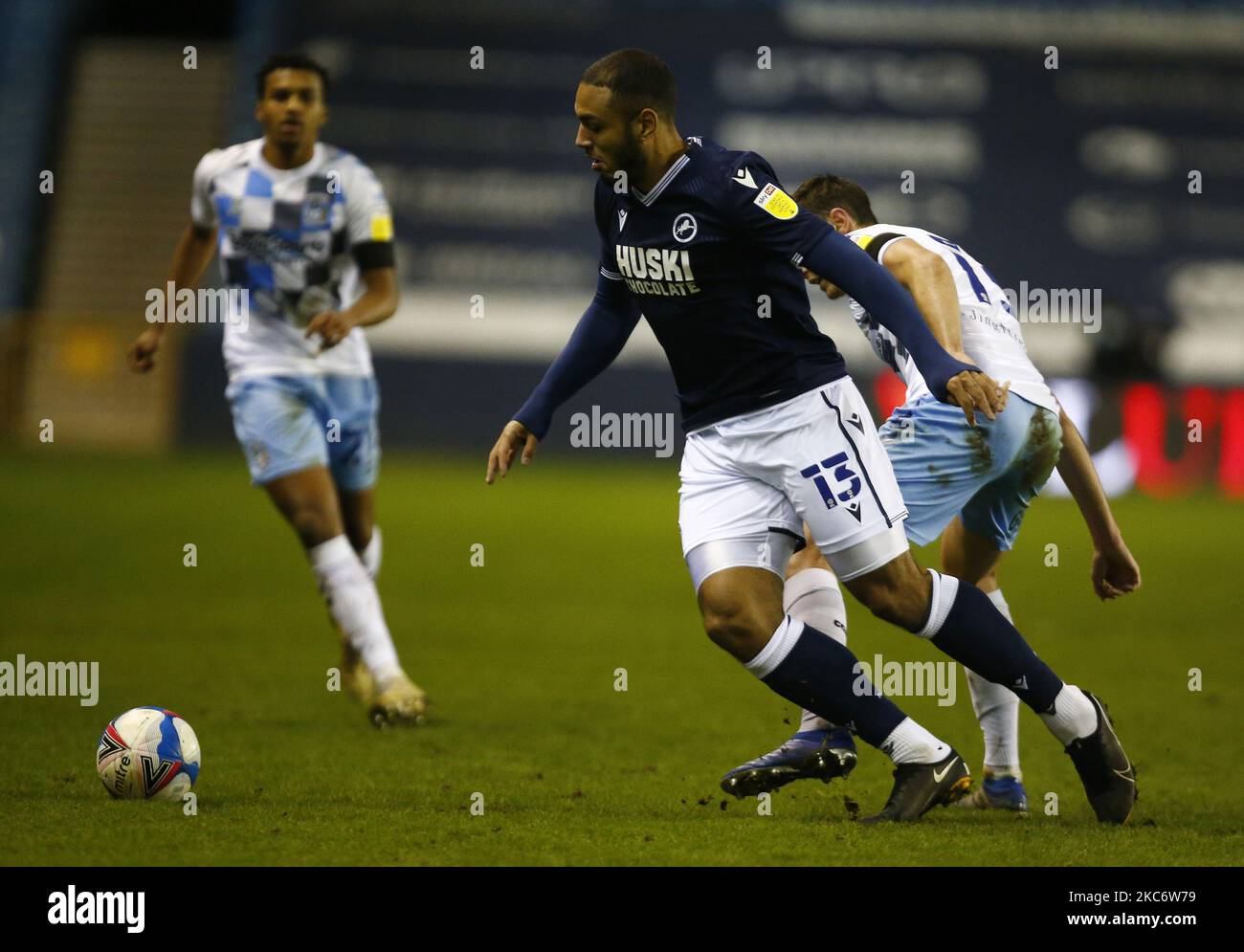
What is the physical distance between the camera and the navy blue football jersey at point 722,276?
15.1 feet

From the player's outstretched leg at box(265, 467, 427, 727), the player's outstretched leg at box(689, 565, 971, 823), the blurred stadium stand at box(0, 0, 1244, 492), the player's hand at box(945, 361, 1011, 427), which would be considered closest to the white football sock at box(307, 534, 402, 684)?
the player's outstretched leg at box(265, 467, 427, 727)

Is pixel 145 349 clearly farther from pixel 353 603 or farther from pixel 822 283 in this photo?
pixel 822 283

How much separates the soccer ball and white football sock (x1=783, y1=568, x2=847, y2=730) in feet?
5.89

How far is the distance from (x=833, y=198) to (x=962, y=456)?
918 mm

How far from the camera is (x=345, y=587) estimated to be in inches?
262

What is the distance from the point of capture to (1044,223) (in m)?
22.0

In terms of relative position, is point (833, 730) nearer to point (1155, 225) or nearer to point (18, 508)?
point (18, 508)

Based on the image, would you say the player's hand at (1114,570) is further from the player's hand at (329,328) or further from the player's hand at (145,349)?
the player's hand at (145,349)

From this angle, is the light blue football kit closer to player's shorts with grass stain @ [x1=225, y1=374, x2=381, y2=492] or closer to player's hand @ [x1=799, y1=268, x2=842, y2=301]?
player's shorts with grass stain @ [x1=225, y1=374, x2=381, y2=492]

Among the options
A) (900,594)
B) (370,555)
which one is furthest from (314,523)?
(900,594)

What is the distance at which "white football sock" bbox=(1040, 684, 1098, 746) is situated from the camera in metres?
4.82

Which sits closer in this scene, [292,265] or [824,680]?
[824,680]

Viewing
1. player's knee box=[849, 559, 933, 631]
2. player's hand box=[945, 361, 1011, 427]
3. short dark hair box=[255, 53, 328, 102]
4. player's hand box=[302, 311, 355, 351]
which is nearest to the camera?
player's hand box=[945, 361, 1011, 427]

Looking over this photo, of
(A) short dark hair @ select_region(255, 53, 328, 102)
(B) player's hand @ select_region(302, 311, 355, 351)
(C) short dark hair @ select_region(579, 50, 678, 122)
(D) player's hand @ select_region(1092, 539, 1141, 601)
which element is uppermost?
(A) short dark hair @ select_region(255, 53, 328, 102)
